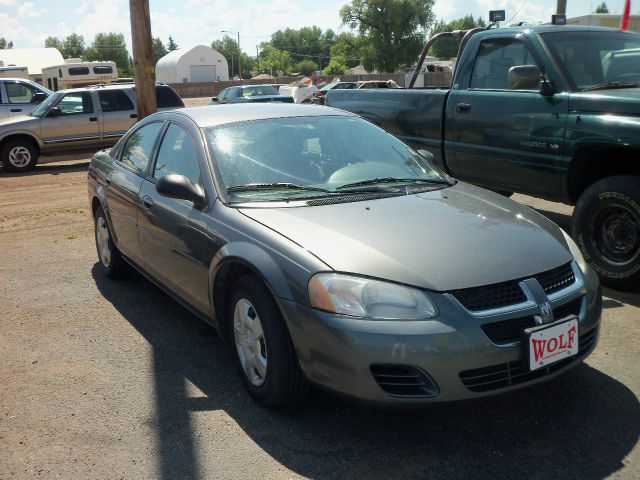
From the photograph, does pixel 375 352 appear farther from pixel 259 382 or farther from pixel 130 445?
pixel 130 445

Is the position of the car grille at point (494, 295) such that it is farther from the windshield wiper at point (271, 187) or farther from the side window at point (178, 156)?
the side window at point (178, 156)

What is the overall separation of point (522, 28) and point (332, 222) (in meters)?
3.81

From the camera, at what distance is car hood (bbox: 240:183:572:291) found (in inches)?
118

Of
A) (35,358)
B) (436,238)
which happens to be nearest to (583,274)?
(436,238)

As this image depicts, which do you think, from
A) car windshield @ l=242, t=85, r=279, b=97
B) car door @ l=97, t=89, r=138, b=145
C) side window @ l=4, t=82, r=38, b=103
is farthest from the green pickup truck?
car windshield @ l=242, t=85, r=279, b=97

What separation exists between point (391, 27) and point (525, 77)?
258 feet

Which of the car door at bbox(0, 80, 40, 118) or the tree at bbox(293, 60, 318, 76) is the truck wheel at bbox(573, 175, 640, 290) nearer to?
the car door at bbox(0, 80, 40, 118)

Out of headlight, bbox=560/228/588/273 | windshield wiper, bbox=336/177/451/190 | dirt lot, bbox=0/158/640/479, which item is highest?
windshield wiper, bbox=336/177/451/190

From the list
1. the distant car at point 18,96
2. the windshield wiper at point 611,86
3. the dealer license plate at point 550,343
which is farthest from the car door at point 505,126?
the distant car at point 18,96

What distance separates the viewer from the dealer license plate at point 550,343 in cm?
292

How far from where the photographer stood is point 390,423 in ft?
10.7

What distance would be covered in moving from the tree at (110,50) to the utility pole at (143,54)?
128 m

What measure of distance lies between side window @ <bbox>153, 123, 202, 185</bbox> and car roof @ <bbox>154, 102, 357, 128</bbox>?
0.13 m

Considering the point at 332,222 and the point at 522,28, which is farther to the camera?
the point at 522,28
